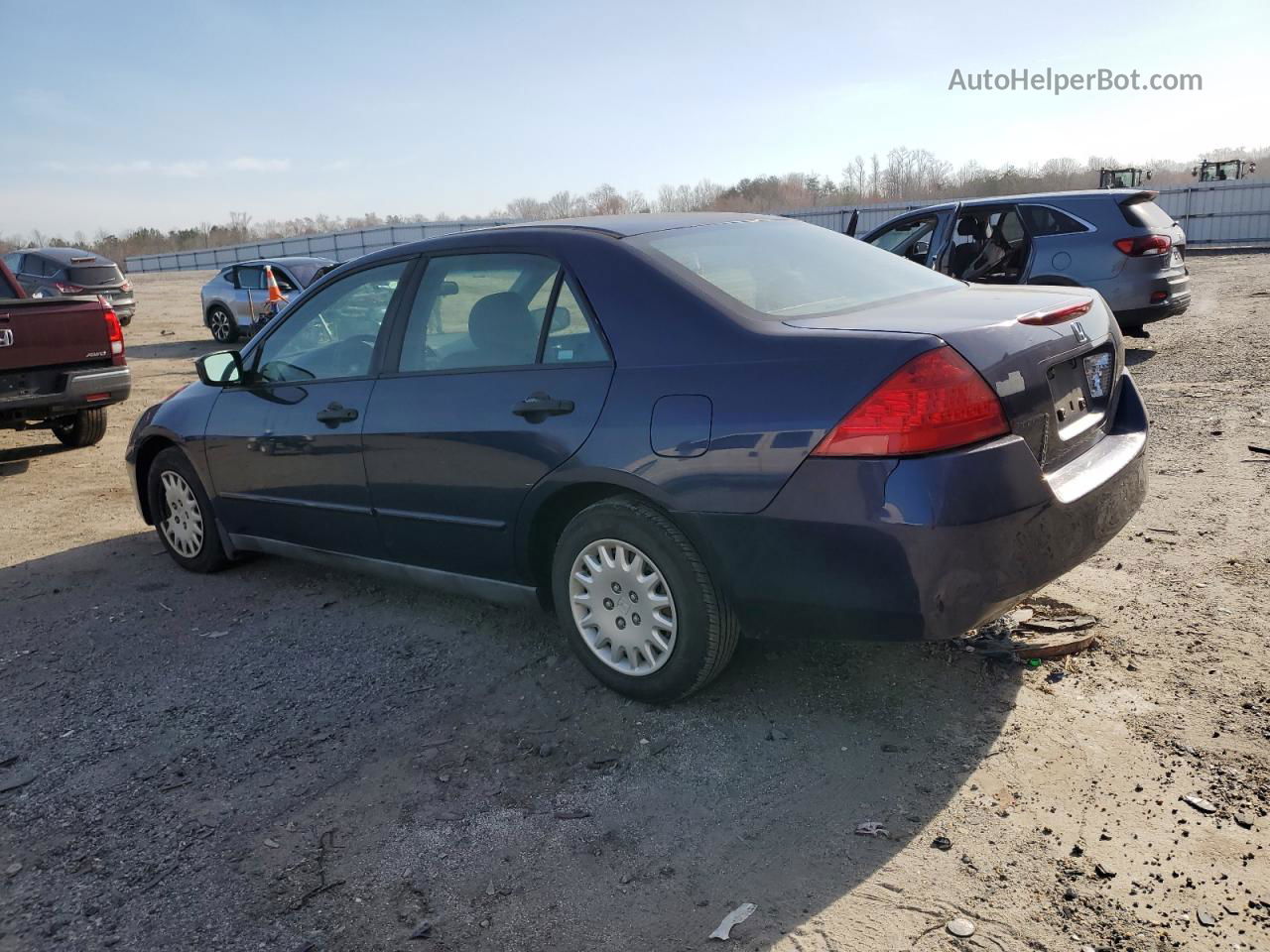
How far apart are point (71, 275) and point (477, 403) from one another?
62.4 ft

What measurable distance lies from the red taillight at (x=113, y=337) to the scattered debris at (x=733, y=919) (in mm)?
8282

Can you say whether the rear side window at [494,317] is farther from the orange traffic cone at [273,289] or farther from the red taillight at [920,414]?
the orange traffic cone at [273,289]

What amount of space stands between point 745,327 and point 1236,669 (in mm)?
A: 2135

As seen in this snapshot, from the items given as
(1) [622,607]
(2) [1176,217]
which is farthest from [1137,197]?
(2) [1176,217]

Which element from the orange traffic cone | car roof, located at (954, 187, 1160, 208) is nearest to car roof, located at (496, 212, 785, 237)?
car roof, located at (954, 187, 1160, 208)

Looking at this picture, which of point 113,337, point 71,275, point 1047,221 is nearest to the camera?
point 113,337

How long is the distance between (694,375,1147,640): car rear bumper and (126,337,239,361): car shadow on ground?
51.0ft

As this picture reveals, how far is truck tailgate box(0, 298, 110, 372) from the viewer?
27.0ft

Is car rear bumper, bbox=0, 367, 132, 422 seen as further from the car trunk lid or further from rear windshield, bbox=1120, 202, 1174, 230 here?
rear windshield, bbox=1120, 202, 1174, 230

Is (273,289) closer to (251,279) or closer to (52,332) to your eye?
(251,279)

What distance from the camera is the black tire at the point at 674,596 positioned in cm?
332

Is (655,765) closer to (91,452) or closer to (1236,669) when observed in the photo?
(1236,669)

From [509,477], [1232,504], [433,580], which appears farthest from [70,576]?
[1232,504]

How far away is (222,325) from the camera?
720 inches
